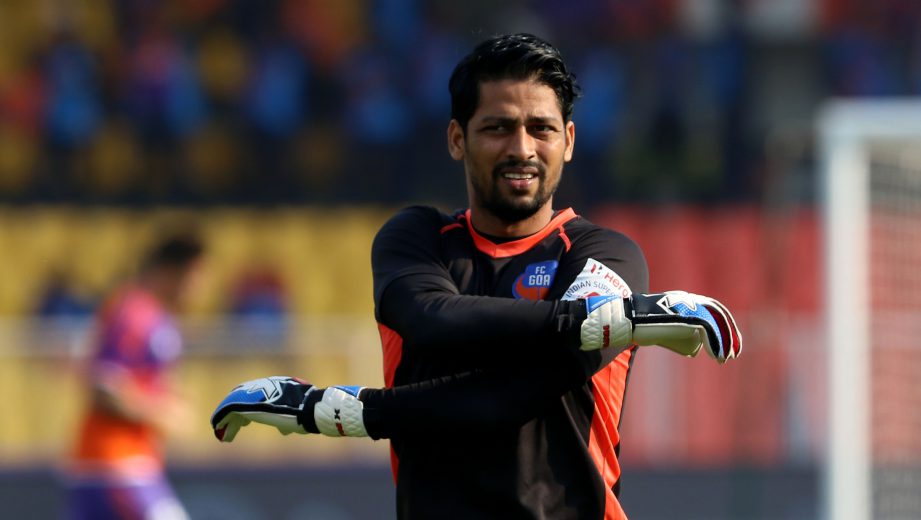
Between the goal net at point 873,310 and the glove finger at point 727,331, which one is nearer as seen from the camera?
the glove finger at point 727,331

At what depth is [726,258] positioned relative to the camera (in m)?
14.0

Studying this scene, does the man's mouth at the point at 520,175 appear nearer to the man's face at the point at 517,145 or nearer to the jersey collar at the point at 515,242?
the man's face at the point at 517,145

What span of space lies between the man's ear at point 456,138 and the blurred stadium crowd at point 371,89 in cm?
1108

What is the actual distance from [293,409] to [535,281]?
588 millimetres

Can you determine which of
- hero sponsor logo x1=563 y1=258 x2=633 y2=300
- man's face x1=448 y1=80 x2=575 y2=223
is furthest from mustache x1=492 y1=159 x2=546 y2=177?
hero sponsor logo x1=563 y1=258 x2=633 y2=300

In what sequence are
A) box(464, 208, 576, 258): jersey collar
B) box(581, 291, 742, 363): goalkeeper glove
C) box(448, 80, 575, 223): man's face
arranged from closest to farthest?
box(581, 291, 742, 363): goalkeeper glove, box(448, 80, 575, 223): man's face, box(464, 208, 576, 258): jersey collar

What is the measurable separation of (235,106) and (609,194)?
410 centimetres

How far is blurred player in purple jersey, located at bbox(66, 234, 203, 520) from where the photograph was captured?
8039mm

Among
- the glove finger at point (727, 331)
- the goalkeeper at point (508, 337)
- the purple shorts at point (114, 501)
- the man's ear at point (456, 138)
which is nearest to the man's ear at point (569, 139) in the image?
the goalkeeper at point (508, 337)

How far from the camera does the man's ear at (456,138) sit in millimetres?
3328

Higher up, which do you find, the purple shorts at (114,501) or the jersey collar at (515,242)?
the jersey collar at (515,242)

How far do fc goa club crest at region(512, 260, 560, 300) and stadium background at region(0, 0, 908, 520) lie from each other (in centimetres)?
861

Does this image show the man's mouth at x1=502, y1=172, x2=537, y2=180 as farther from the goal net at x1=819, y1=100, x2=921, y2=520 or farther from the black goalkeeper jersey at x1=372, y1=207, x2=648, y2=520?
the goal net at x1=819, y1=100, x2=921, y2=520

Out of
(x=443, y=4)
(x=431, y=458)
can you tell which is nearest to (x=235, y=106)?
(x=443, y=4)
